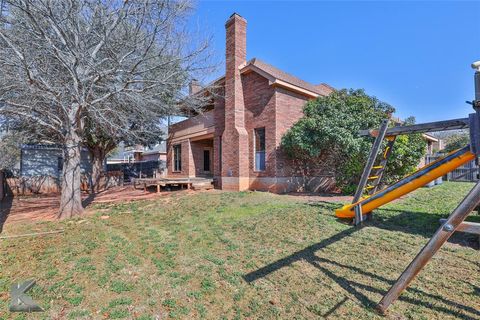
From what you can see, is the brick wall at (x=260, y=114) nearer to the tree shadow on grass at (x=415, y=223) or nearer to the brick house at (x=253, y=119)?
the brick house at (x=253, y=119)

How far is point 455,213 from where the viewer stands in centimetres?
313

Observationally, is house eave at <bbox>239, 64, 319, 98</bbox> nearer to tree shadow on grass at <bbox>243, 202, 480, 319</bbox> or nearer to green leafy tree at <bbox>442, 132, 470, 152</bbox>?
tree shadow on grass at <bbox>243, 202, 480, 319</bbox>

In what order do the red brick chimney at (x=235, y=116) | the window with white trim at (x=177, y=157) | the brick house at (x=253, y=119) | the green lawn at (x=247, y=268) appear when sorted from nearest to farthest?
the green lawn at (x=247, y=268), the brick house at (x=253, y=119), the red brick chimney at (x=235, y=116), the window with white trim at (x=177, y=157)

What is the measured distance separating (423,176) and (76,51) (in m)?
9.58

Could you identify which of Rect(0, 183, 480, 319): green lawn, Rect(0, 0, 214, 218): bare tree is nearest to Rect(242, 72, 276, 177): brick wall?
Rect(0, 0, 214, 218): bare tree

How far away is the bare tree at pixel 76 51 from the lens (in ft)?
24.9

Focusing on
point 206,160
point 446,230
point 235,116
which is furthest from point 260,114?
point 446,230

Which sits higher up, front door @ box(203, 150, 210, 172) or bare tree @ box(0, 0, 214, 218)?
bare tree @ box(0, 0, 214, 218)

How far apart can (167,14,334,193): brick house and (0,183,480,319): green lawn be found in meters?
5.69

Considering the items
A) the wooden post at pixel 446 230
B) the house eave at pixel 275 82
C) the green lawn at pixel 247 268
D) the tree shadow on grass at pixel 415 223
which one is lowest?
the green lawn at pixel 247 268

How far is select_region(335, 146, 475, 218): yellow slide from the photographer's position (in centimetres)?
449

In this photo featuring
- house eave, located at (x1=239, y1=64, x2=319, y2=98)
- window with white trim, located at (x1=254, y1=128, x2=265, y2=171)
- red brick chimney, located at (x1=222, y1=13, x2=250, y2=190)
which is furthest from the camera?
red brick chimney, located at (x1=222, y1=13, x2=250, y2=190)

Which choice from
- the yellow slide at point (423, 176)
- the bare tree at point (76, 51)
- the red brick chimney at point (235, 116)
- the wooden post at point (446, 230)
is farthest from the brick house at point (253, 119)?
the wooden post at point (446, 230)

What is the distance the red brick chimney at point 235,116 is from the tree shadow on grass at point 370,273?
8142 mm
